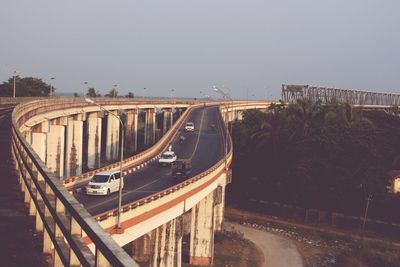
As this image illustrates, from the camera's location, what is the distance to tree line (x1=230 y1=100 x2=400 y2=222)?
73812mm

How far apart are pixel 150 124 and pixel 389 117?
52.6 m

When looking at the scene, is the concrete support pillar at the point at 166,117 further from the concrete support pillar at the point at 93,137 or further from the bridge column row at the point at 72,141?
the concrete support pillar at the point at 93,137

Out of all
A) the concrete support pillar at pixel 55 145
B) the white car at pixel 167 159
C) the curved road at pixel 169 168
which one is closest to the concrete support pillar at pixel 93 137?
the curved road at pixel 169 168

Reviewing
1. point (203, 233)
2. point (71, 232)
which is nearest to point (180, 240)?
point (203, 233)

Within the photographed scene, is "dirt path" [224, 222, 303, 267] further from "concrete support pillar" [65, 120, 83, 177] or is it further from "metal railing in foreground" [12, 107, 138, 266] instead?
"metal railing in foreground" [12, 107, 138, 266]

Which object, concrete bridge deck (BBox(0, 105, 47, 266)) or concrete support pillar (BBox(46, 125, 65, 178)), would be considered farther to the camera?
concrete support pillar (BBox(46, 125, 65, 178))

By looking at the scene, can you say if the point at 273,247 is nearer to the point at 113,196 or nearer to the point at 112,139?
the point at 113,196

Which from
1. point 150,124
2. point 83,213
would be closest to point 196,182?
point 83,213

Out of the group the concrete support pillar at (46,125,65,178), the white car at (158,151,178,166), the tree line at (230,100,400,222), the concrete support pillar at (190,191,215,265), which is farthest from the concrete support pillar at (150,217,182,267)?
the tree line at (230,100,400,222)

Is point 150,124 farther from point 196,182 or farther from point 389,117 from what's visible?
point 196,182

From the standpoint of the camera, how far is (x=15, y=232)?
923 centimetres

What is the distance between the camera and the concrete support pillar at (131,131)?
98444mm

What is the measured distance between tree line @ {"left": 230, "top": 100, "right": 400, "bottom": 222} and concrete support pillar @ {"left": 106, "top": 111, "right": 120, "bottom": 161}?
70.8ft

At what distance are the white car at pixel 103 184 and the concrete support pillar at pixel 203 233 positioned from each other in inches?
614
